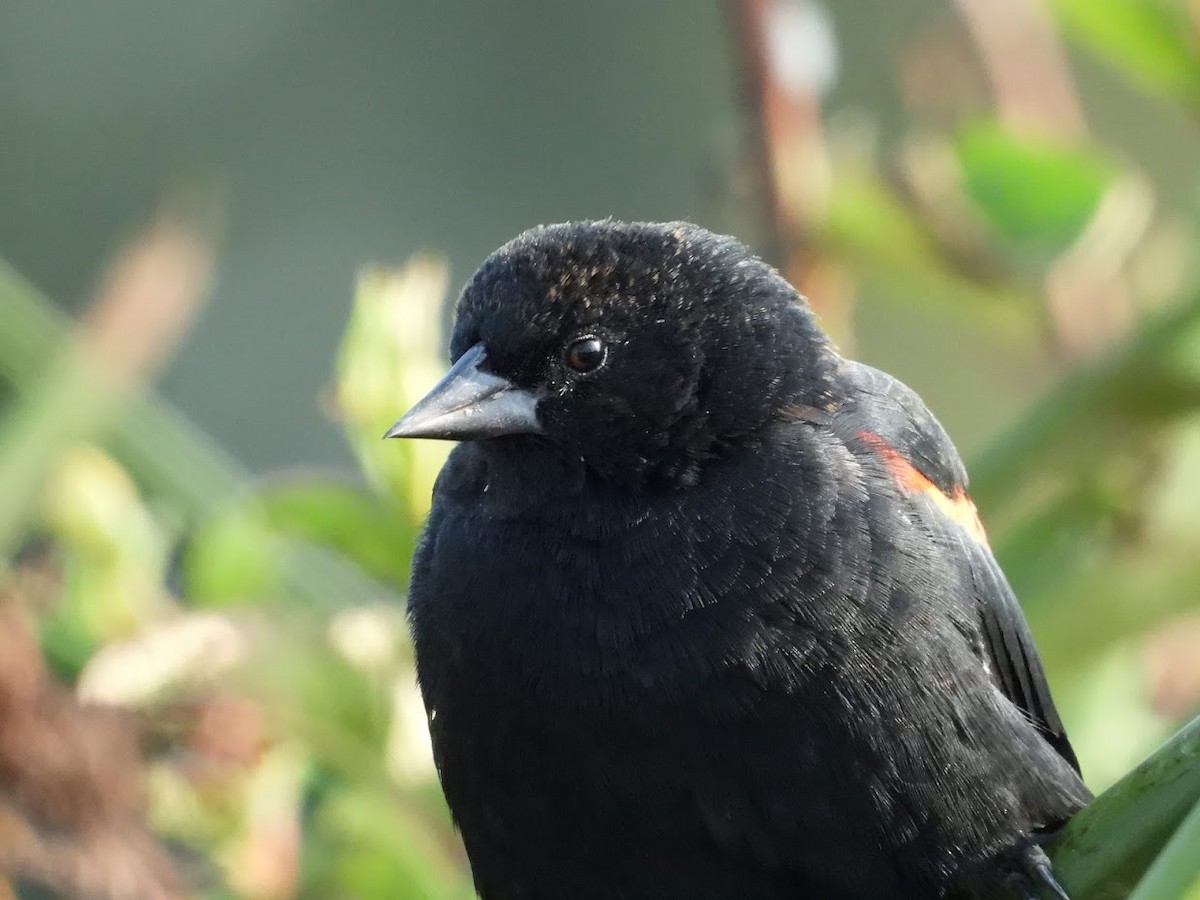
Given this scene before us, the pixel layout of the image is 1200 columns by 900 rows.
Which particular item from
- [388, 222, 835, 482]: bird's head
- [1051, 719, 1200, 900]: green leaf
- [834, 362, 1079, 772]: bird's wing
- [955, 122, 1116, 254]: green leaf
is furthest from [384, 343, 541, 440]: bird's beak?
[1051, 719, 1200, 900]: green leaf

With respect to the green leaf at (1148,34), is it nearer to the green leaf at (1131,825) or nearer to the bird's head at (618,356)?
the bird's head at (618,356)

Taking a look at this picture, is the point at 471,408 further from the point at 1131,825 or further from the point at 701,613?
the point at 1131,825

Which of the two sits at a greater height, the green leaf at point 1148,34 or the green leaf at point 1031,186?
the green leaf at point 1148,34

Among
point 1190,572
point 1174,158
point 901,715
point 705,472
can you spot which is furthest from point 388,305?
point 1174,158

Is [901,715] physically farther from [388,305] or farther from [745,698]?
[388,305]

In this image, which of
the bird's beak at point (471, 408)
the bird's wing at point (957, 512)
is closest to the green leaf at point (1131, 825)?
the bird's wing at point (957, 512)

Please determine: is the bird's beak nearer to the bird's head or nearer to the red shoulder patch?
the bird's head

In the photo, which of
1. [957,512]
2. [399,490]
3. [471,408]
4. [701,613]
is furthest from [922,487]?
[399,490]
